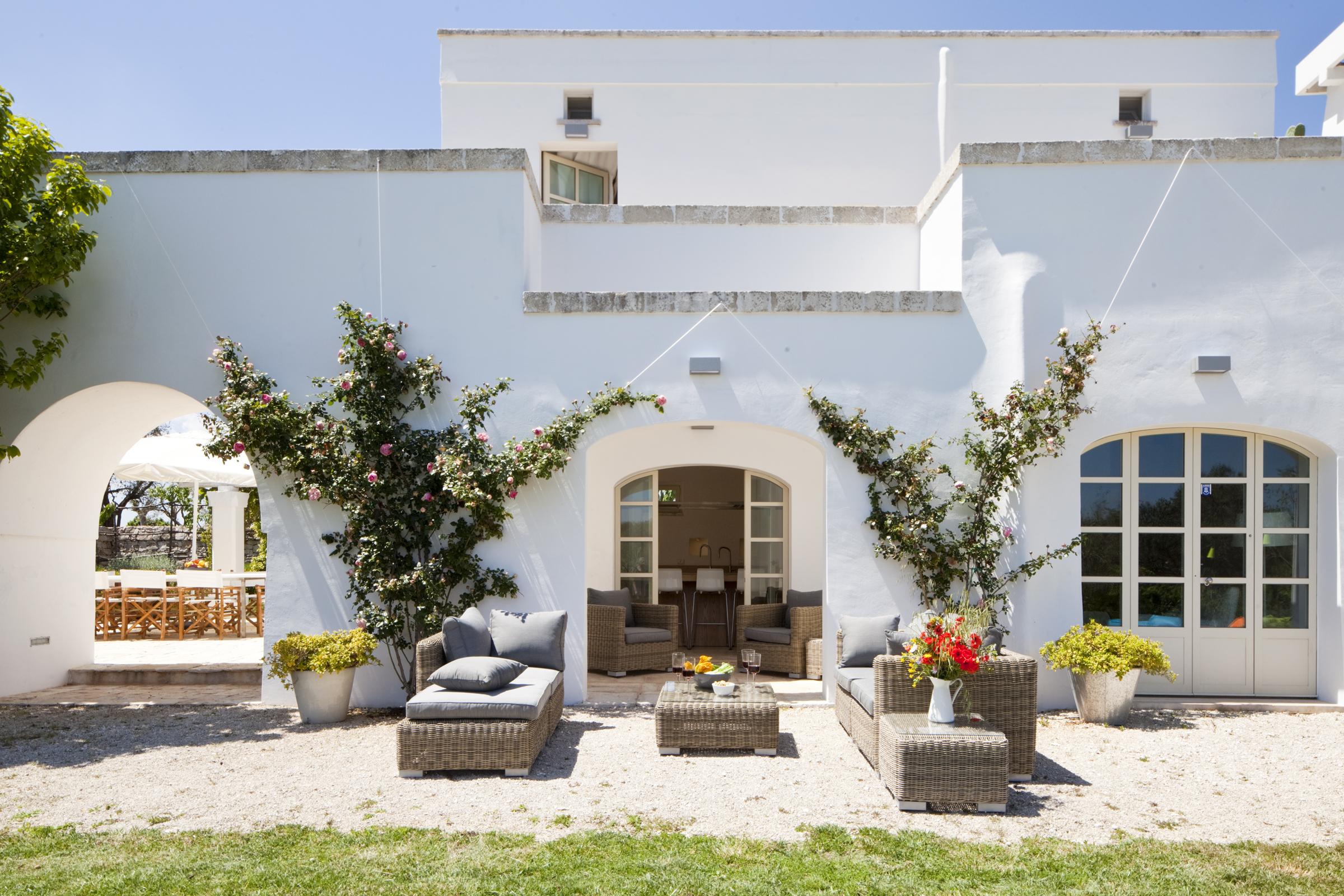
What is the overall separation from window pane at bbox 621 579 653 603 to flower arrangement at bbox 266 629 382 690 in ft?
12.5

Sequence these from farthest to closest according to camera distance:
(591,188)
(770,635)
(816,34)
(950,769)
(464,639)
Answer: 1. (591,188)
2. (816,34)
3. (770,635)
4. (464,639)
5. (950,769)

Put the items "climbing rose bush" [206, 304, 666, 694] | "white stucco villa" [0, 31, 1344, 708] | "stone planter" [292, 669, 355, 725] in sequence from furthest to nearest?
1. "white stucco villa" [0, 31, 1344, 708]
2. "climbing rose bush" [206, 304, 666, 694]
3. "stone planter" [292, 669, 355, 725]

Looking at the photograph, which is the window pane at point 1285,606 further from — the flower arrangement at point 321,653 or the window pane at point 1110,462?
the flower arrangement at point 321,653

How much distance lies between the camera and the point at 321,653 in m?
7.18

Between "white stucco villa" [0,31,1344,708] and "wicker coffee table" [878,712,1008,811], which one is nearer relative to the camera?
"wicker coffee table" [878,712,1008,811]

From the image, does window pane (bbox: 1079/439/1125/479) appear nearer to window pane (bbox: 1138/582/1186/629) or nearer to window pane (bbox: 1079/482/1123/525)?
window pane (bbox: 1079/482/1123/525)

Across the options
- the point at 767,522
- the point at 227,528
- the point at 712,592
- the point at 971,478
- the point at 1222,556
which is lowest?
the point at 712,592

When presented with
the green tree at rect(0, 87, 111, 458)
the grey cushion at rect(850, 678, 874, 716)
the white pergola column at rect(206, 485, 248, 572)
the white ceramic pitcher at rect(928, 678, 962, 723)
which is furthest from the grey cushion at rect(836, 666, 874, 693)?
the white pergola column at rect(206, 485, 248, 572)

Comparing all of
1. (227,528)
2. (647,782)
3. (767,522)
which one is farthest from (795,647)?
(227,528)

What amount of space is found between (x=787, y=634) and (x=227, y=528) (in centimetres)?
859

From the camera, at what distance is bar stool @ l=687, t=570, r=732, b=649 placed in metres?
11.1

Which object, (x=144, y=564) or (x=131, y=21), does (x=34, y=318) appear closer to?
(x=131, y=21)

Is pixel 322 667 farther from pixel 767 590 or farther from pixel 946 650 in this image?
pixel 767 590

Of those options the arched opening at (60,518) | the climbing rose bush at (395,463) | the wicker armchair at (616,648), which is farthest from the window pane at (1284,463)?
the arched opening at (60,518)
